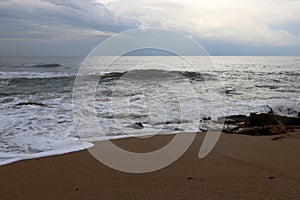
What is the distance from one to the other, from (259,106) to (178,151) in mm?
6271

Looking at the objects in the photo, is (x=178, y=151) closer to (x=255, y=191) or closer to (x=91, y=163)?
(x=91, y=163)

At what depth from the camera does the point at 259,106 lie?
935 cm

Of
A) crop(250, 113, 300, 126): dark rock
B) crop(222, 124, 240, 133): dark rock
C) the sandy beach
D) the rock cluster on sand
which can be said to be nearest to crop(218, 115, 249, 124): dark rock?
the rock cluster on sand

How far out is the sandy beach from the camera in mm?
2504

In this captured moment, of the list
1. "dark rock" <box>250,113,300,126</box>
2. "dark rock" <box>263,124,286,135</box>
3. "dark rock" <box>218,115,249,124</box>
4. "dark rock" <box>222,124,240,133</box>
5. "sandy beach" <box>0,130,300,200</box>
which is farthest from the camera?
"dark rock" <box>218,115,249,124</box>

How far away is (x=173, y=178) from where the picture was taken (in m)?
2.87

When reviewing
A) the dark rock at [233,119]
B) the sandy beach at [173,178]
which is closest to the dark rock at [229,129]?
the dark rock at [233,119]

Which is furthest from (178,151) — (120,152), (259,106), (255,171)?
(259,106)

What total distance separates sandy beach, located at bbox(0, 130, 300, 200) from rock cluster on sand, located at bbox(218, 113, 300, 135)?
1.29m

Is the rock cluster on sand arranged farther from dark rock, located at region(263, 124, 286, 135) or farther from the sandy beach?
the sandy beach

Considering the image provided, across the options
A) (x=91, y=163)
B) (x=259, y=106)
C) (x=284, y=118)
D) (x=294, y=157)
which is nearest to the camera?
(x=91, y=163)

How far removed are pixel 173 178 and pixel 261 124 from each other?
3.61 m

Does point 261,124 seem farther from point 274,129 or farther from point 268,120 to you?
point 274,129

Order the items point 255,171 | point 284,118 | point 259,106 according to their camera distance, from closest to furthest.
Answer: point 255,171 → point 284,118 → point 259,106
